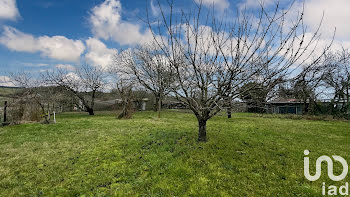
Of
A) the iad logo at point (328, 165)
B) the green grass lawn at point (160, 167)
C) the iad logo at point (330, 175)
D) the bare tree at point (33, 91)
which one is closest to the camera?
the iad logo at point (330, 175)

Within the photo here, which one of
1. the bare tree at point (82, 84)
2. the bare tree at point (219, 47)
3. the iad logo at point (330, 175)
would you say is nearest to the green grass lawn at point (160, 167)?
the iad logo at point (330, 175)

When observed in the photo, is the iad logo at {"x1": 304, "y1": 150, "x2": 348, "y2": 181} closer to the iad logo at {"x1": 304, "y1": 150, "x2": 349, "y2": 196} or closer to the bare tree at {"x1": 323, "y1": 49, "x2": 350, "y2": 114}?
the iad logo at {"x1": 304, "y1": 150, "x2": 349, "y2": 196}

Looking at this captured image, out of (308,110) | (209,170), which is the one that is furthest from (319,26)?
(308,110)

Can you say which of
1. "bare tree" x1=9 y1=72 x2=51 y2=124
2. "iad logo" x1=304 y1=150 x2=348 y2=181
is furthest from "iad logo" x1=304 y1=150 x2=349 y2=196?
"bare tree" x1=9 y1=72 x2=51 y2=124

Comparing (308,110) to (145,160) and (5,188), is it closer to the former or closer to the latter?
(145,160)

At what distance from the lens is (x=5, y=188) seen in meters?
2.96

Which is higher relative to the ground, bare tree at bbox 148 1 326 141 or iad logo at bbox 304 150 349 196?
bare tree at bbox 148 1 326 141

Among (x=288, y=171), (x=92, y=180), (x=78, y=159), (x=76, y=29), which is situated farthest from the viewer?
(x=76, y=29)

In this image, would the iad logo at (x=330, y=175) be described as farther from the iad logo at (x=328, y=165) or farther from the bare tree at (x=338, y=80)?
the bare tree at (x=338, y=80)

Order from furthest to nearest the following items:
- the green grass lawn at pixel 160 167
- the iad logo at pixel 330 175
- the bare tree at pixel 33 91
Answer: the bare tree at pixel 33 91 → the green grass lawn at pixel 160 167 → the iad logo at pixel 330 175

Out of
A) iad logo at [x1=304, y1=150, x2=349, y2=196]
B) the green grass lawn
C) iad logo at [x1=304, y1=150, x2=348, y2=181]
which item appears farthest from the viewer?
iad logo at [x1=304, y1=150, x2=348, y2=181]

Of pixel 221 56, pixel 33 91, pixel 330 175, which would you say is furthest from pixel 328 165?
pixel 33 91

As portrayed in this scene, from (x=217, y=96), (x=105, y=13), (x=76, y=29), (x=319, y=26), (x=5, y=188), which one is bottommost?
(x=5, y=188)

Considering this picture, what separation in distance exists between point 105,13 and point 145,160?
3920 mm
